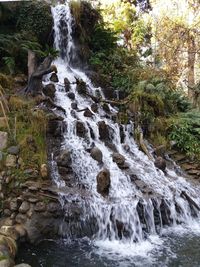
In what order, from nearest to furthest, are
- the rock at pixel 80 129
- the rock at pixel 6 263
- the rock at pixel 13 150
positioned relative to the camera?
the rock at pixel 6 263 < the rock at pixel 13 150 < the rock at pixel 80 129

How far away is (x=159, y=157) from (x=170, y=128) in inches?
62.7

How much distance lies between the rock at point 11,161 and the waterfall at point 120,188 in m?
0.90

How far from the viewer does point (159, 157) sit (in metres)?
8.87

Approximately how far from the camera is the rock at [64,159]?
24.0ft

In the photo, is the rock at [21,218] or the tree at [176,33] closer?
the rock at [21,218]

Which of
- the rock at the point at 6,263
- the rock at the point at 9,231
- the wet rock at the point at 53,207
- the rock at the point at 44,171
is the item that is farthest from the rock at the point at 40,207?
the rock at the point at 6,263

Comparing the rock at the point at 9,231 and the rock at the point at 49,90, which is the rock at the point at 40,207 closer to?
the rock at the point at 9,231

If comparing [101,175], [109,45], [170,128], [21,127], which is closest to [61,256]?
[101,175]

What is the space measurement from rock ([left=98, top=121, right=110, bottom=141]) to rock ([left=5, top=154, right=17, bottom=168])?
2.73m

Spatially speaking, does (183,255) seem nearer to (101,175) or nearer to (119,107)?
(101,175)

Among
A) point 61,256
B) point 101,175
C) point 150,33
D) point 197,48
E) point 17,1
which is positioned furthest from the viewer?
point 150,33

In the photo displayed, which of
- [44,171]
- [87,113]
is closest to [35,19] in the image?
[87,113]

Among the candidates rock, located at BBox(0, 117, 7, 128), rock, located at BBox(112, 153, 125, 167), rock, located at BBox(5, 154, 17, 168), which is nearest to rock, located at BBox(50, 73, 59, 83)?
→ rock, located at BBox(0, 117, 7, 128)

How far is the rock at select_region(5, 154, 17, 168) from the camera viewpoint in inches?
262
